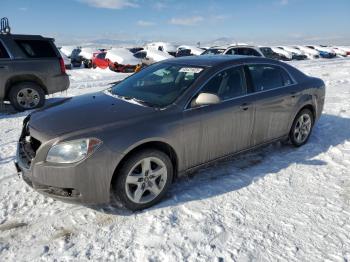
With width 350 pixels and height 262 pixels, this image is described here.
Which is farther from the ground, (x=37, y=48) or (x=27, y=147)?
(x=37, y=48)

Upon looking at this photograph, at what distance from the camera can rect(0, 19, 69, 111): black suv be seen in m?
7.62

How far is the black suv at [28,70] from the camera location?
7.62m

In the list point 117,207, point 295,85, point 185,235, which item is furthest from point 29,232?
point 295,85

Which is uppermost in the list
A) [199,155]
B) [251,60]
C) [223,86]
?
[251,60]

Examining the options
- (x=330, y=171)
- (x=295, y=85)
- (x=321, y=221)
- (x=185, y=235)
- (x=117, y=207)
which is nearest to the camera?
(x=185, y=235)

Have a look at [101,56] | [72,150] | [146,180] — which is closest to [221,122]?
[146,180]

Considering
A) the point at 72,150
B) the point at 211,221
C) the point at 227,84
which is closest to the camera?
the point at 72,150

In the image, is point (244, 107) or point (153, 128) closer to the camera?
point (153, 128)

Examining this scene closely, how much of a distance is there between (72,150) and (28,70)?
5.57 metres

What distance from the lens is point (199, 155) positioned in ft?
13.0

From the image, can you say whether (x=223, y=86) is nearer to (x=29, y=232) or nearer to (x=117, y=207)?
(x=117, y=207)

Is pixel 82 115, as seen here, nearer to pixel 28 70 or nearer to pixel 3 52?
pixel 28 70

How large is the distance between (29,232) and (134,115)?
1.55 m

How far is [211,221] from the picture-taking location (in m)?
3.36
